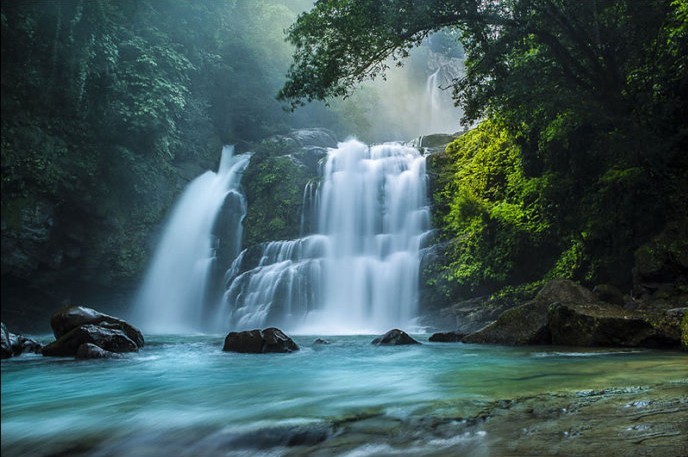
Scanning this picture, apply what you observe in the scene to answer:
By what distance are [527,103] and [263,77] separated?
24226 mm

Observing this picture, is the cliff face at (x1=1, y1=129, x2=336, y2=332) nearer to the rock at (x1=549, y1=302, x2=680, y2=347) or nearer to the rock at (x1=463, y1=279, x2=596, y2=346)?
the rock at (x1=463, y1=279, x2=596, y2=346)

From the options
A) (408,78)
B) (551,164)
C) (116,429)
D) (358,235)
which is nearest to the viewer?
(116,429)

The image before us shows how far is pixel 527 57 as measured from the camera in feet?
37.9

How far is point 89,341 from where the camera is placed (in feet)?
29.1

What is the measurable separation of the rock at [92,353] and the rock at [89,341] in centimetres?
52

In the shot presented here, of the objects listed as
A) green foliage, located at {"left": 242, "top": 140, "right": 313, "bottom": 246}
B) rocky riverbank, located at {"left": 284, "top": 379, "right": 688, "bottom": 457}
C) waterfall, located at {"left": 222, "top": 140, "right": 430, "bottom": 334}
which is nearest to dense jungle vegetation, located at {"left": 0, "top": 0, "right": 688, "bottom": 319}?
green foliage, located at {"left": 242, "top": 140, "right": 313, "bottom": 246}

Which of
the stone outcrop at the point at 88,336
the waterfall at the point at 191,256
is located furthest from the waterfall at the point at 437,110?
the stone outcrop at the point at 88,336

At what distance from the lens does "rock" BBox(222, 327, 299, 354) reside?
9.09 meters

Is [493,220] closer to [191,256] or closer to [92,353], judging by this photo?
[92,353]

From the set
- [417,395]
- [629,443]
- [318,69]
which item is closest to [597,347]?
[417,395]

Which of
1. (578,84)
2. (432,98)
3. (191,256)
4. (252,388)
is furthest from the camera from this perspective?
(432,98)

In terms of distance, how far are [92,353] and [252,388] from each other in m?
4.52

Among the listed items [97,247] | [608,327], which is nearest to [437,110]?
[97,247]

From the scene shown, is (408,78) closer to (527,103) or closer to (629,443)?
(527,103)
